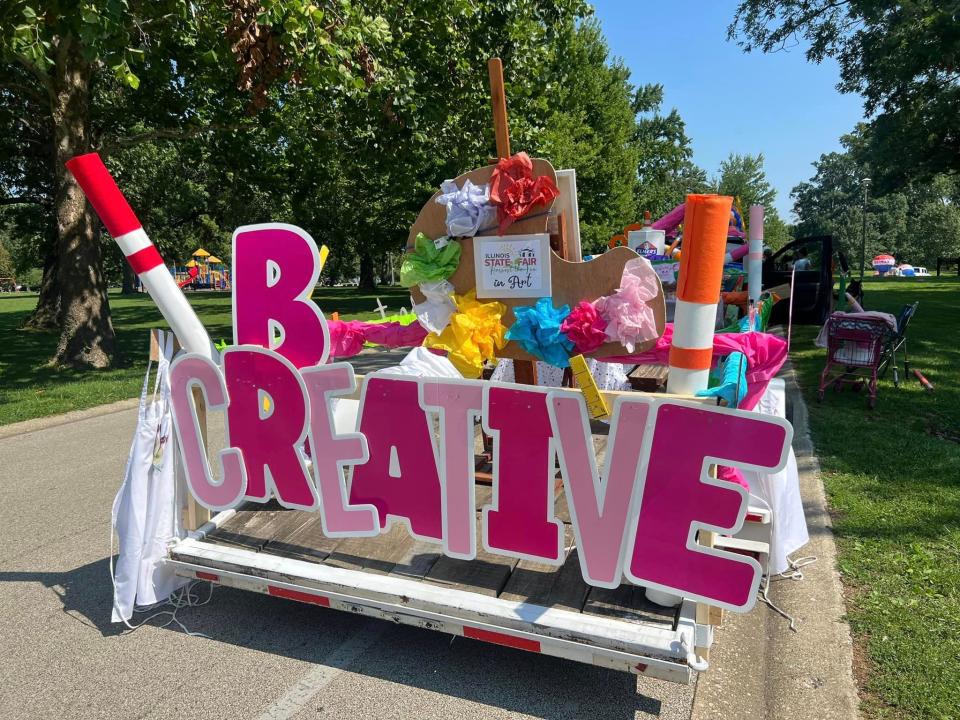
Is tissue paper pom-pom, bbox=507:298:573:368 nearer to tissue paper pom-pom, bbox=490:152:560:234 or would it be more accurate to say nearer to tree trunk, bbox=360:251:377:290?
tissue paper pom-pom, bbox=490:152:560:234

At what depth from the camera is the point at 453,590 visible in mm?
3031

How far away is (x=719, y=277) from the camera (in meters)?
2.65

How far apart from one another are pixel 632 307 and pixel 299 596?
2161mm

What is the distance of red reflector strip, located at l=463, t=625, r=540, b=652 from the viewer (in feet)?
9.03

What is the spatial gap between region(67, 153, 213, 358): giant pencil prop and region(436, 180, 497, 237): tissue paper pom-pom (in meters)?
1.50

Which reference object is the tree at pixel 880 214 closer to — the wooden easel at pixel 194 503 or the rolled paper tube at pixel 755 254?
the rolled paper tube at pixel 755 254

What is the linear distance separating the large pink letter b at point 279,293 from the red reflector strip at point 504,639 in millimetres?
→ 1530

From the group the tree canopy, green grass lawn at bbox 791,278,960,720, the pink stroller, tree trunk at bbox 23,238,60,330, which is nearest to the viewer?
green grass lawn at bbox 791,278,960,720

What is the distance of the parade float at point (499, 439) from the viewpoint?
264 cm

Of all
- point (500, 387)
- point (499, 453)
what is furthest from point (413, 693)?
point (500, 387)

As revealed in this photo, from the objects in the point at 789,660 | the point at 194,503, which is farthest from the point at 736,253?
the point at 194,503

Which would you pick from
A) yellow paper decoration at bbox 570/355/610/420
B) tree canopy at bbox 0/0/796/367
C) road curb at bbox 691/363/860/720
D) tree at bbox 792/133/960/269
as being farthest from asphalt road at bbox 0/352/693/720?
tree at bbox 792/133/960/269

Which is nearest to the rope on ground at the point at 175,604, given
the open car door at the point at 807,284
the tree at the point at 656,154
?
the open car door at the point at 807,284

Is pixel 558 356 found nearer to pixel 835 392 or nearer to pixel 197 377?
pixel 197 377
